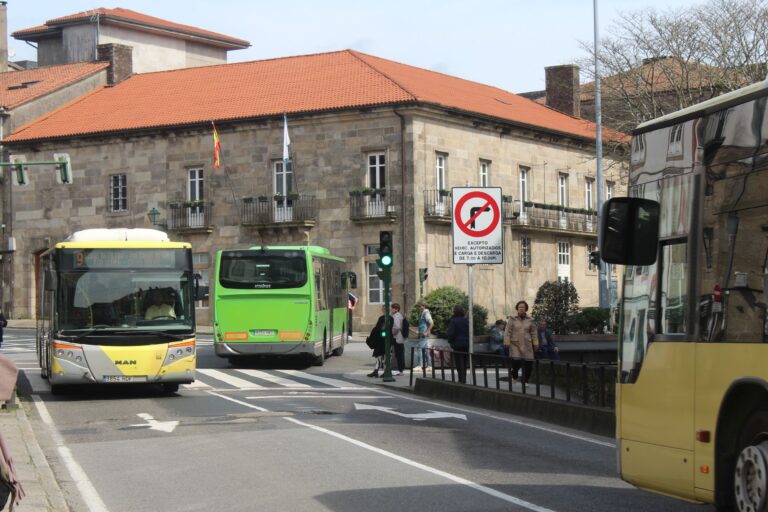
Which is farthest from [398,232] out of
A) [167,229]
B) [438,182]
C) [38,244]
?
[38,244]

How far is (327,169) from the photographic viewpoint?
5572 cm

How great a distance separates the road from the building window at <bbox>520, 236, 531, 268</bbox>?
118 ft

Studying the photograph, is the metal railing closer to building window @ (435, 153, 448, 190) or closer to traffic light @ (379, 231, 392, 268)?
traffic light @ (379, 231, 392, 268)

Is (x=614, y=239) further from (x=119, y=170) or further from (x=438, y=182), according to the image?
(x=119, y=170)

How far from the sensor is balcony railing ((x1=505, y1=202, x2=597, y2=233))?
59.9 meters

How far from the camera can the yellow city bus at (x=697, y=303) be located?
26.1 feet

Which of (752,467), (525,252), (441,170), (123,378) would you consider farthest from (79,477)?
(525,252)

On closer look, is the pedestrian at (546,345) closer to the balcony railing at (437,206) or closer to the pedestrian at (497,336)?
the pedestrian at (497,336)

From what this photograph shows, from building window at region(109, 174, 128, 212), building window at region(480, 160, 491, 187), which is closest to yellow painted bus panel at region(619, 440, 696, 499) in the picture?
building window at region(480, 160, 491, 187)

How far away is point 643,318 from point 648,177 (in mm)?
984

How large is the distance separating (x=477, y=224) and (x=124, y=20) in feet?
181

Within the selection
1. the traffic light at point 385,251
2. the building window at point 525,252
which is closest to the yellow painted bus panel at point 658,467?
the traffic light at point 385,251

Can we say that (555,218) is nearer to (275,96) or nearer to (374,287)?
(374,287)

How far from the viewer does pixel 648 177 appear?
9.59 m
